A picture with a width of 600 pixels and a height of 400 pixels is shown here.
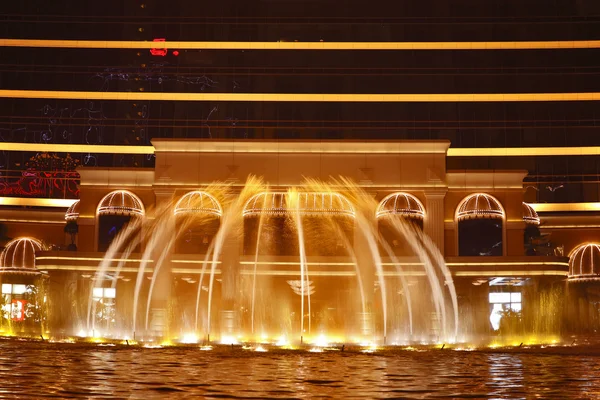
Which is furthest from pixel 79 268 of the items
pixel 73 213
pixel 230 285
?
pixel 230 285

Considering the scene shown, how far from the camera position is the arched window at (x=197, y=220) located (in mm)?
49031

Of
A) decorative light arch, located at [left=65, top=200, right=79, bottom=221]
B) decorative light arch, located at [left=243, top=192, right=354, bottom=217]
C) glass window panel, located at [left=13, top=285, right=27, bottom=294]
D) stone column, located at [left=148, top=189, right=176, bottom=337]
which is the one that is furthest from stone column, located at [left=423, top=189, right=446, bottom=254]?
glass window panel, located at [left=13, top=285, right=27, bottom=294]

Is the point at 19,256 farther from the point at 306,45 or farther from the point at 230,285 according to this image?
the point at 306,45

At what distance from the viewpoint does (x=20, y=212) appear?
2416 inches

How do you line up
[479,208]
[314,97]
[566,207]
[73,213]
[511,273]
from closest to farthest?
[511,273]
[479,208]
[73,213]
[566,207]
[314,97]

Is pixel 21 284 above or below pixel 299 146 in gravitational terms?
below

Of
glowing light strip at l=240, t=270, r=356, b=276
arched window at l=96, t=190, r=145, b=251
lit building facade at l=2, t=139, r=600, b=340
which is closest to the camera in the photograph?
glowing light strip at l=240, t=270, r=356, b=276

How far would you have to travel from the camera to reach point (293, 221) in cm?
4909

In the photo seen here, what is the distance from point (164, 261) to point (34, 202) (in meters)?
22.1

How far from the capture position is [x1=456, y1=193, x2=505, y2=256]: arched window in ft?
163

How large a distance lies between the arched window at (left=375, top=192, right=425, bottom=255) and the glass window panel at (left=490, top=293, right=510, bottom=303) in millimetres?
8594

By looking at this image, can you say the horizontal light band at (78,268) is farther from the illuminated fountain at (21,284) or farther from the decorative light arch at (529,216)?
the decorative light arch at (529,216)

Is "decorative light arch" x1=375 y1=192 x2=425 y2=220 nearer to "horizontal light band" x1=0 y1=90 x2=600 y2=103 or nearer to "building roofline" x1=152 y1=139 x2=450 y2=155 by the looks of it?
"building roofline" x1=152 y1=139 x2=450 y2=155

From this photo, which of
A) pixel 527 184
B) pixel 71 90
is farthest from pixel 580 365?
pixel 71 90
